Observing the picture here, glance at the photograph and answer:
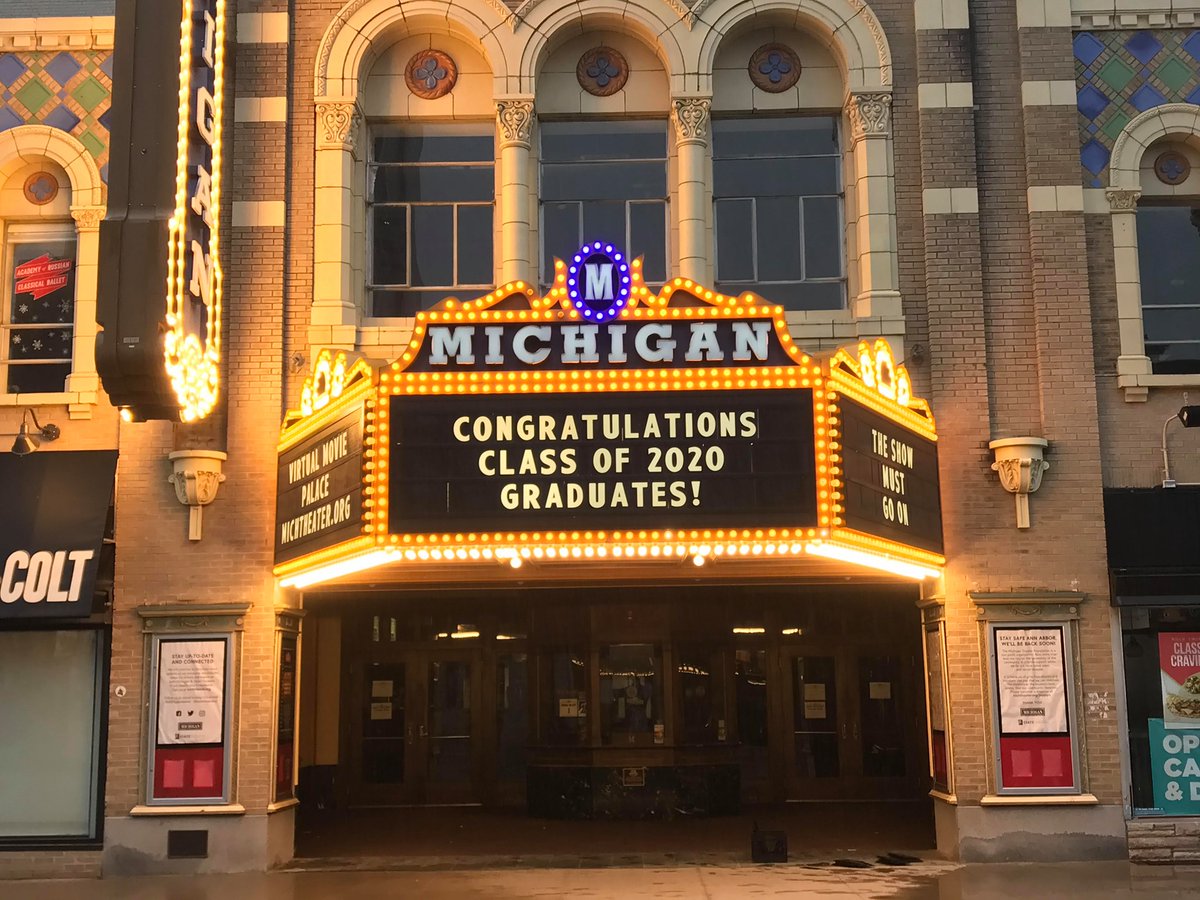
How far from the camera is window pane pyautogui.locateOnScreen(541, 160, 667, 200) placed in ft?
54.2

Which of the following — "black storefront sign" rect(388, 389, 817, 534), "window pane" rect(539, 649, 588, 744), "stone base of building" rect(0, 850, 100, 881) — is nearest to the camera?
"black storefront sign" rect(388, 389, 817, 534)

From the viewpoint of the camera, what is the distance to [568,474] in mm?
12266

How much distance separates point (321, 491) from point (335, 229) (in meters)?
3.80

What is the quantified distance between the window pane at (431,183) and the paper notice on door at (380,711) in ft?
31.3

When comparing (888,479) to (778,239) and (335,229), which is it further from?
(335,229)

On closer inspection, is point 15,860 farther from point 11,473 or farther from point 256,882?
point 11,473

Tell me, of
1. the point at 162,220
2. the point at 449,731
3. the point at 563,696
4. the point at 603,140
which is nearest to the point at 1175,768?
the point at 563,696

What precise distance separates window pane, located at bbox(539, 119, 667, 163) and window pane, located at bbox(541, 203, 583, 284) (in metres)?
0.66

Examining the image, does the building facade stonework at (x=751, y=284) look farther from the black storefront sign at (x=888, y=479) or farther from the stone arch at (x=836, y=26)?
the black storefront sign at (x=888, y=479)

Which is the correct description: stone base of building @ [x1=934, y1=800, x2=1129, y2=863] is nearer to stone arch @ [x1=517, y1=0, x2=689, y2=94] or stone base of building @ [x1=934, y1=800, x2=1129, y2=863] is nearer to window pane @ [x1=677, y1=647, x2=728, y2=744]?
window pane @ [x1=677, y1=647, x2=728, y2=744]

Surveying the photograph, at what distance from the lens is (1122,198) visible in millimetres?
15609

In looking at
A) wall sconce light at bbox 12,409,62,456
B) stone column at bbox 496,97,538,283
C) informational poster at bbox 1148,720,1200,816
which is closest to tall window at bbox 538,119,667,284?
stone column at bbox 496,97,538,283

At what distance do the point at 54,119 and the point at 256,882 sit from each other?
9422 mm

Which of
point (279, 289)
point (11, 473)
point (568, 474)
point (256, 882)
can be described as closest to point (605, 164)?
point (279, 289)
